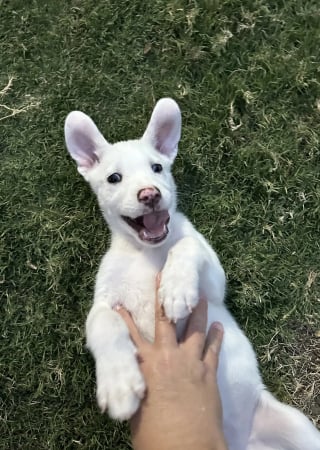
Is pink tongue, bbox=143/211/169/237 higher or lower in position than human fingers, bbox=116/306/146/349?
higher

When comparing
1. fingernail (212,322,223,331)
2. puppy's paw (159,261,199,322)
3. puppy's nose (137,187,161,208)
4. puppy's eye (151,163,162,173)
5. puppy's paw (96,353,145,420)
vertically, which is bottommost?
fingernail (212,322,223,331)

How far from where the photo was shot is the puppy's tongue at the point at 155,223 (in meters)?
3.68

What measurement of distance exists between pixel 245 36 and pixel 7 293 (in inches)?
118

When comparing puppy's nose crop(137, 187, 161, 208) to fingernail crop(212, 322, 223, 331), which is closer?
puppy's nose crop(137, 187, 161, 208)

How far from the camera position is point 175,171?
188 inches

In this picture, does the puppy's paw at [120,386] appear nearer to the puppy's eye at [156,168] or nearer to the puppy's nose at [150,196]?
the puppy's nose at [150,196]

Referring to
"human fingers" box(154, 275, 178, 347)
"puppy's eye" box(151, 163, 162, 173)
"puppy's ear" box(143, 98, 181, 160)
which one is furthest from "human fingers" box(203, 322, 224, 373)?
"puppy's ear" box(143, 98, 181, 160)

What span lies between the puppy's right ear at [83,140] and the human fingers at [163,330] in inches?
48.8

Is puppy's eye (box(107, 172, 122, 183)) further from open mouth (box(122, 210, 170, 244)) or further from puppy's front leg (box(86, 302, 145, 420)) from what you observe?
puppy's front leg (box(86, 302, 145, 420))

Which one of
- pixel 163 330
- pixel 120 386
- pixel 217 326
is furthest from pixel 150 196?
pixel 120 386

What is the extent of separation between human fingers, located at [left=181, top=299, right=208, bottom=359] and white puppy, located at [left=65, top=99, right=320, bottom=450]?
0.11 metres

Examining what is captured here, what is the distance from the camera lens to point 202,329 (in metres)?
3.56

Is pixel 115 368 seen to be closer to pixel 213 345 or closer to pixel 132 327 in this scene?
pixel 132 327

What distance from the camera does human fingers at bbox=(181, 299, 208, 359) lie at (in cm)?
351
